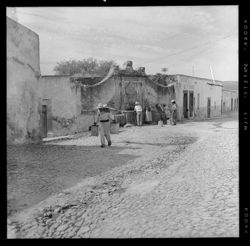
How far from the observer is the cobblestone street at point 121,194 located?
3078 mm

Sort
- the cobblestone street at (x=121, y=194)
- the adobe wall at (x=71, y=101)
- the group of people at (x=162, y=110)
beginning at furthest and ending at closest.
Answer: the group of people at (x=162, y=110) → the adobe wall at (x=71, y=101) → the cobblestone street at (x=121, y=194)

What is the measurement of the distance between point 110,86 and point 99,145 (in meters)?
7.03

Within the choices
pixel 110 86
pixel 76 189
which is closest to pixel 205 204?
pixel 76 189

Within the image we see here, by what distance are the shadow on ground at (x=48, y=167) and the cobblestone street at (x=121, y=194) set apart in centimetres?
1

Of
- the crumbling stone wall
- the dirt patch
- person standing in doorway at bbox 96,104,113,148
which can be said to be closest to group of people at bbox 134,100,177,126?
the crumbling stone wall

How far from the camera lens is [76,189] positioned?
4348 millimetres

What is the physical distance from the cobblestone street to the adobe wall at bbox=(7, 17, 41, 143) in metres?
0.64

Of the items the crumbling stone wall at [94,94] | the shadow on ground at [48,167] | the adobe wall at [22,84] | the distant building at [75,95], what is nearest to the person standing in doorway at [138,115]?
the distant building at [75,95]

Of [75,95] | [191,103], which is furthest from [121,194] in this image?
[191,103]

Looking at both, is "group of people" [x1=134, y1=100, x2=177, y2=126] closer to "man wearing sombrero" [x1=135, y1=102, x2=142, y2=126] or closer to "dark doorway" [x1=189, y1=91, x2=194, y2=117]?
"man wearing sombrero" [x1=135, y1=102, x2=142, y2=126]

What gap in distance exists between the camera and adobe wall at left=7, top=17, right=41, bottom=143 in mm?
6309

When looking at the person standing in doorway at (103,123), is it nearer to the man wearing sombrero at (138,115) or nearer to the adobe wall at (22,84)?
the adobe wall at (22,84)

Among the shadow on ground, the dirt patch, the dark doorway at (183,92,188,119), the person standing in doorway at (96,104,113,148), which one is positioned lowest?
the dirt patch
